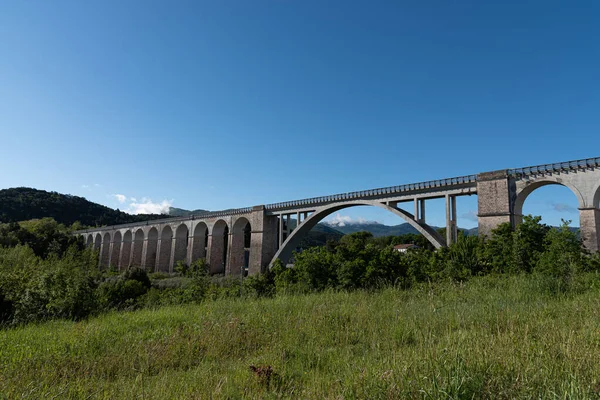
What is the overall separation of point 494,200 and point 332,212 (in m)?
16.1

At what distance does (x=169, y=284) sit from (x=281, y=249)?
12411 millimetres

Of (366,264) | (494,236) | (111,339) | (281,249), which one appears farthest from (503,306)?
(281,249)

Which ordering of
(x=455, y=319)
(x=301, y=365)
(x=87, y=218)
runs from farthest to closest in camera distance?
(x=87, y=218)
(x=455, y=319)
(x=301, y=365)

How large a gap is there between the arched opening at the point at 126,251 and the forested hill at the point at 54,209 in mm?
42810

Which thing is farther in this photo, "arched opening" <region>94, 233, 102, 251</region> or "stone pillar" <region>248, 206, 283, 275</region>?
"arched opening" <region>94, 233, 102, 251</region>

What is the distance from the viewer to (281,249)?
37844 mm

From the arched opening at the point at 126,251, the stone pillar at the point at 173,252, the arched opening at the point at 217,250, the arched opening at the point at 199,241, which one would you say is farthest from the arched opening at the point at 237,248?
the arched opening at the point at 126,251

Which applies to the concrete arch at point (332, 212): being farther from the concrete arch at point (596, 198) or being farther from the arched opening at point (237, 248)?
the concrete arch at point (596, 198)

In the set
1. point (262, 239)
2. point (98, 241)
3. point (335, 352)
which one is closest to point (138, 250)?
point (98, 241)

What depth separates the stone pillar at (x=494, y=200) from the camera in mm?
21609

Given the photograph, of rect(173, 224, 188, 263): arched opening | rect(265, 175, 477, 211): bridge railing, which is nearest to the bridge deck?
rect(265, 175, 477, 211): bridge railing

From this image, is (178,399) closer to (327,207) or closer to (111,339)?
(111,339)

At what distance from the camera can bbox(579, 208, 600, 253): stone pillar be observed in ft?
59.3

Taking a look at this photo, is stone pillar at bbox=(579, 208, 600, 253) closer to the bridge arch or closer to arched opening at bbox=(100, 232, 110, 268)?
the bridge arch
